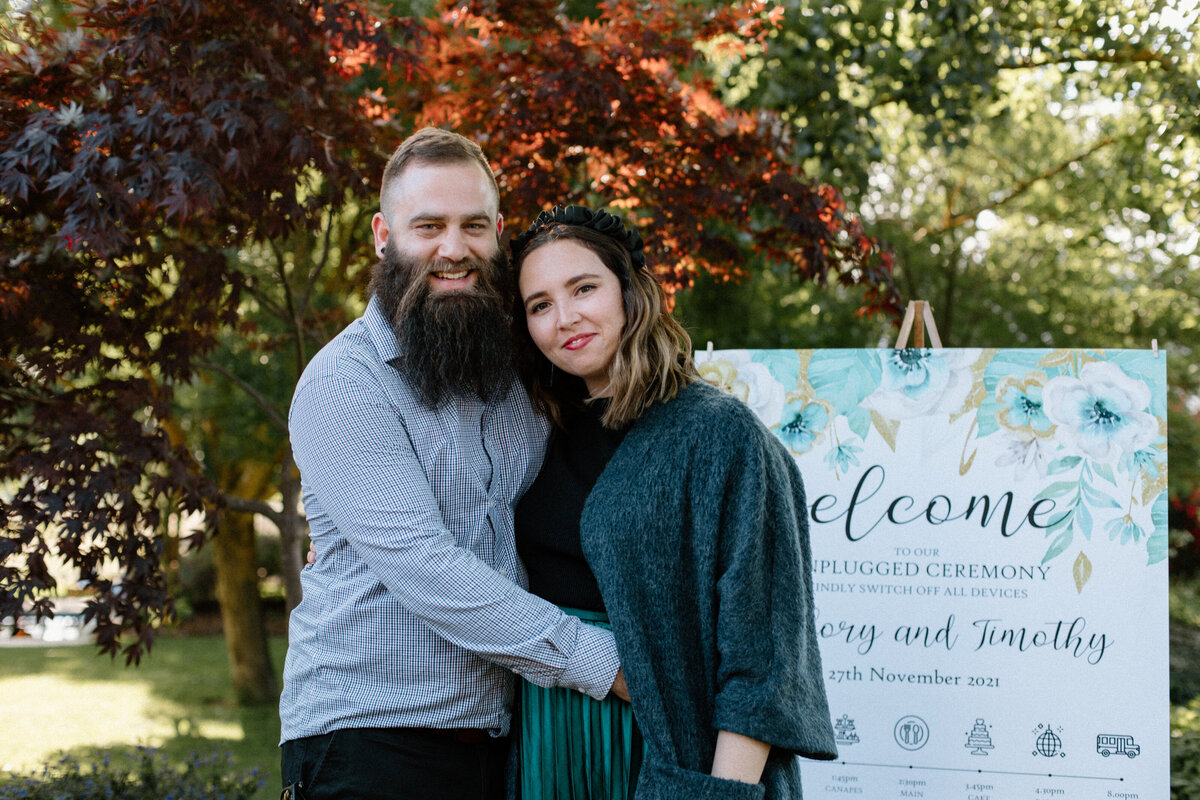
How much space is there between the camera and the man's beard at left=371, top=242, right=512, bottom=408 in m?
1.86

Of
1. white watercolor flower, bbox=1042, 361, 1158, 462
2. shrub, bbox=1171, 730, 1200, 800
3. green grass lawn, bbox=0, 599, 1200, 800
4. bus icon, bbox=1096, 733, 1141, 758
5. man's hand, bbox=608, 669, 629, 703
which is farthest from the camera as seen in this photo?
green grass lawn, bbox=0, 599, 1200, 800

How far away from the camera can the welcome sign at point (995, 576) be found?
8.67ft

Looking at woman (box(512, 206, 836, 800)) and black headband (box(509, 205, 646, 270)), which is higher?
black headband (box(509, 205, 646, 270))

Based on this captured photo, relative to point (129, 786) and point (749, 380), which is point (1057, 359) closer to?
point (749, 380)

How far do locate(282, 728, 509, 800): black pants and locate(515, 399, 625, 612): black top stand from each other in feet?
1.06

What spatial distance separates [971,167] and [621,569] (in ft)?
Result: 21.4

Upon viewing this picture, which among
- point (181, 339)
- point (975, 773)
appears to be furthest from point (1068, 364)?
point (181, 339)

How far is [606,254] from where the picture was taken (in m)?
1.85

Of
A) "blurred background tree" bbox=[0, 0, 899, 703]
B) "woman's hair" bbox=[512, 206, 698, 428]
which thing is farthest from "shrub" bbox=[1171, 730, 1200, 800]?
"woman's hair" bbox=[512, 206, 698, 428]

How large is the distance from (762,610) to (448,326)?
78cm

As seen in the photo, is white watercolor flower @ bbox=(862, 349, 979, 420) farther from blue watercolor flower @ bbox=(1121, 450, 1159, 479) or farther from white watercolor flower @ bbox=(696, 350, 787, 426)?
blue watercolor flower @ bbox=(1121, 450, 1159, 479)

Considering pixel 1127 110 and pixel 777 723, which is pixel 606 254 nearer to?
pixel 777 723

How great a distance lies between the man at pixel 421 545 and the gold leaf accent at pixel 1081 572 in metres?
1.59

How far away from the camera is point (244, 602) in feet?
22.8
